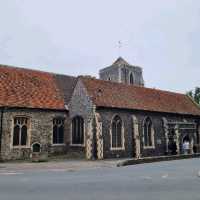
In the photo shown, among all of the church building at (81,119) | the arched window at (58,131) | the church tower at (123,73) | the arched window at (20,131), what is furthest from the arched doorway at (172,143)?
the church tower at (123,73)

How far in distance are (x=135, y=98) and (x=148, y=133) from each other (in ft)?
13.9

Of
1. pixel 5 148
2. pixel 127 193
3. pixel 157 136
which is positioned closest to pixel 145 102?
pixel 157 136

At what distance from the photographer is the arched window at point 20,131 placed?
23.8 metres

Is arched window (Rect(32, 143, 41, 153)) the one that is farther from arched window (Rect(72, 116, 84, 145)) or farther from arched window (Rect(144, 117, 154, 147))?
arched window (Rect(144, 117, 154, 147))

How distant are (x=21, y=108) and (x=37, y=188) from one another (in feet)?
49.2

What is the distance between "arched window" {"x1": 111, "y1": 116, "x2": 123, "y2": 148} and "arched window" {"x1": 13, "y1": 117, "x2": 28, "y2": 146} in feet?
27.1

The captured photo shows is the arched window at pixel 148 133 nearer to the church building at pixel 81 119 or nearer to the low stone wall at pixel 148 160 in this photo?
the church building at pixel 81 119

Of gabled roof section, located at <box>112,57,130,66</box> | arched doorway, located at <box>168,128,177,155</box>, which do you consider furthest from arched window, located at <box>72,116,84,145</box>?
gabled roof section, located at <box>112,57,130,66</box>

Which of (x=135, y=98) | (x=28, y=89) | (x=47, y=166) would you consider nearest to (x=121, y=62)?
(x=135, y=98)

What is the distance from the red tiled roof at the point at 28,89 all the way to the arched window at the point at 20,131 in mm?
1410

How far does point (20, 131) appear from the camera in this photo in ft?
78.7

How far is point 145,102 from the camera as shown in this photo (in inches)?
1205

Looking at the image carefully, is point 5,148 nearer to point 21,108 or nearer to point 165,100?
point 21,108

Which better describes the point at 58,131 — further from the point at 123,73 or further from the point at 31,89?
the point at 123,73
